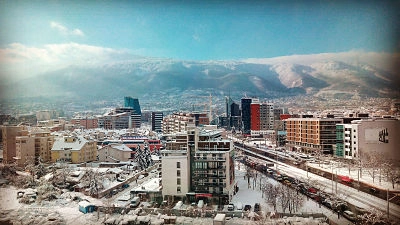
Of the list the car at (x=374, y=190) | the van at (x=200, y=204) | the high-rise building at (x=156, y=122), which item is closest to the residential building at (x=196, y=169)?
the van at (x=200, y=204)

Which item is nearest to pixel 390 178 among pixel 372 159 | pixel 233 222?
pixel 372 159

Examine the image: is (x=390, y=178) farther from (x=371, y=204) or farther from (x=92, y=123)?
(x=92, y=123)

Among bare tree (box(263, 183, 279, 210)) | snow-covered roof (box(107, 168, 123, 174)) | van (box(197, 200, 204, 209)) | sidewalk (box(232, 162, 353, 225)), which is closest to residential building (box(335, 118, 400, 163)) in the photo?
sidewalk (box(232, 162, 353, 225))

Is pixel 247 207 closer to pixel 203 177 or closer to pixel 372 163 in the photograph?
pixel 203 177

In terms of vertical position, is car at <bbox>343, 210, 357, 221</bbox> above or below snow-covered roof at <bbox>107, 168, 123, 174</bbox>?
below

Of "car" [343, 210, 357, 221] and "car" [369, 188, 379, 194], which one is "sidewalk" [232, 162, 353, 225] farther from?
"car" [369, 188, 379, 194]

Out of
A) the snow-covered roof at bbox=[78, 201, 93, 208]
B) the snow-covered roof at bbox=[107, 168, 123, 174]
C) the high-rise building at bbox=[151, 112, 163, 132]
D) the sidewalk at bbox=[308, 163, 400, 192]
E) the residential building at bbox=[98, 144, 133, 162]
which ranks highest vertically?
the high-rise building at bbox=[151, 112, 163, 132]

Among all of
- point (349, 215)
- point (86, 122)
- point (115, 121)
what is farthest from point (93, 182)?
point (115, 121)
